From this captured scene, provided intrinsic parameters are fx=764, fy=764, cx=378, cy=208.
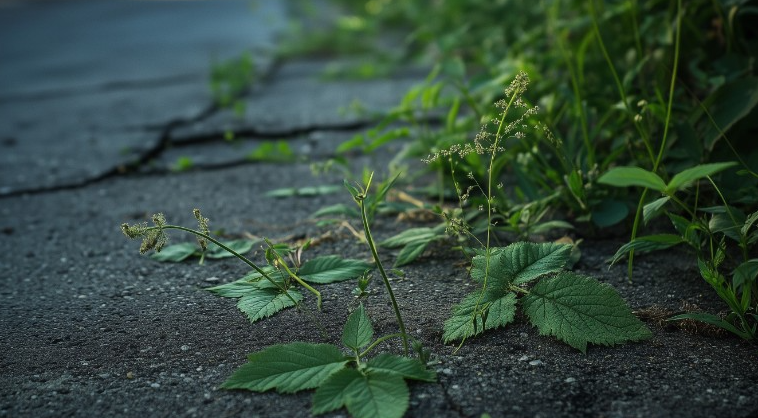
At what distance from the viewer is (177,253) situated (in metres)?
1.80

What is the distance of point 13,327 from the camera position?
1513mm

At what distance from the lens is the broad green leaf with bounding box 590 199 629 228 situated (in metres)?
1.69

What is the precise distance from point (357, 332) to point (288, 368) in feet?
0.43

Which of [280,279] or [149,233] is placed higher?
[149,233]

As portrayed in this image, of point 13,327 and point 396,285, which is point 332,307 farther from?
point 13,327

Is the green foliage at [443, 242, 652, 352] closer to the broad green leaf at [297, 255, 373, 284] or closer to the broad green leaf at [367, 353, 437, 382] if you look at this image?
the broad green leaf at [367, 353, 437, 382]

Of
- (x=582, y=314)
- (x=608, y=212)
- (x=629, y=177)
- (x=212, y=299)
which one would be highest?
(x=629, y=177)

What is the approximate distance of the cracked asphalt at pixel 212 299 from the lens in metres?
1.21

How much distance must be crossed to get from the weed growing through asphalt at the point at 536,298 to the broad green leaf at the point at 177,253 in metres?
0.68

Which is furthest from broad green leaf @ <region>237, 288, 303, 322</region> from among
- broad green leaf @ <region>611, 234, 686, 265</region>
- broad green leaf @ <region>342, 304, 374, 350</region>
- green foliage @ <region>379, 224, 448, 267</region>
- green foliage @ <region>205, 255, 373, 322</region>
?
broad green leaf @ <region>611, 234, 686, 265</region>

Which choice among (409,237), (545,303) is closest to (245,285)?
(409,237)

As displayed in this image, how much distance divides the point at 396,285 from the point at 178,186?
1.07 m

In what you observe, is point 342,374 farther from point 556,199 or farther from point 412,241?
point 556,199

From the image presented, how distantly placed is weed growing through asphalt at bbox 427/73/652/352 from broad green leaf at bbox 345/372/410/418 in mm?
190
